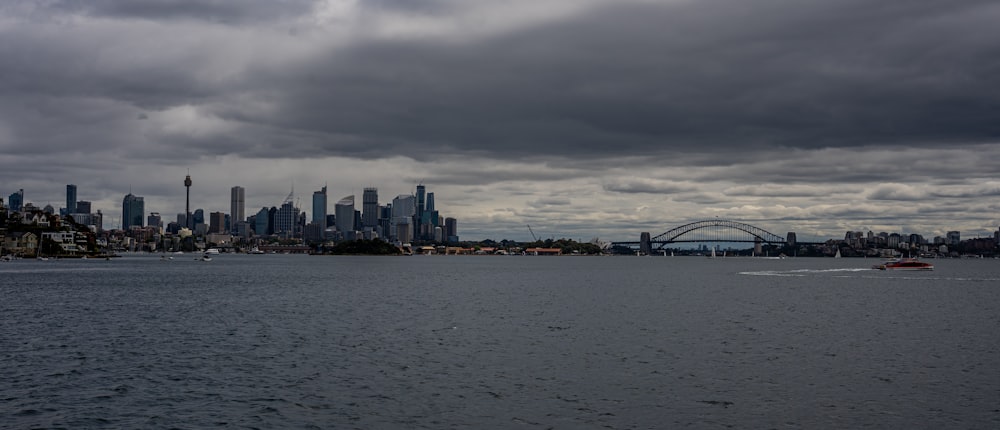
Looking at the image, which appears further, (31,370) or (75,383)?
(31,370)

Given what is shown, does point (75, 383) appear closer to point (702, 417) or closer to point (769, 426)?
point (702, 417)

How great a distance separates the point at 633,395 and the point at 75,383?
26455 mm

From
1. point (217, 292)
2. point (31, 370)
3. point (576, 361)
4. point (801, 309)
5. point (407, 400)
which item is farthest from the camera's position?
point (217, 292)

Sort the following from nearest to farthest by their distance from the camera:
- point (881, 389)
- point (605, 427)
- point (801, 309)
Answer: point (605, 427)
point (881, 389)
point (801, 309)

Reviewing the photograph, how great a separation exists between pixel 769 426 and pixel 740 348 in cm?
2234

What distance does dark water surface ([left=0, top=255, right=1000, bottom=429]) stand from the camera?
32094 millimetres

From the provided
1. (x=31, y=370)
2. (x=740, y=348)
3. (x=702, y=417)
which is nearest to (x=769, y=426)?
(x=702, y=417)

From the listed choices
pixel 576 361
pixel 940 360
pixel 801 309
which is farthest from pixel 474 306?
pixel 940 360

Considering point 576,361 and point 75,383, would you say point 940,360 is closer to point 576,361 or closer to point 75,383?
point 576,361

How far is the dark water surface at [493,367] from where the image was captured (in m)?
32.1

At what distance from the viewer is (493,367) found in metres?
43.6

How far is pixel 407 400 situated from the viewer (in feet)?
114

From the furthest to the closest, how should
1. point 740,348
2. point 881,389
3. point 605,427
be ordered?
Result: 1. point 740,348
2. point 881,389
3. point 605,427

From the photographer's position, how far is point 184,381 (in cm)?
3900
